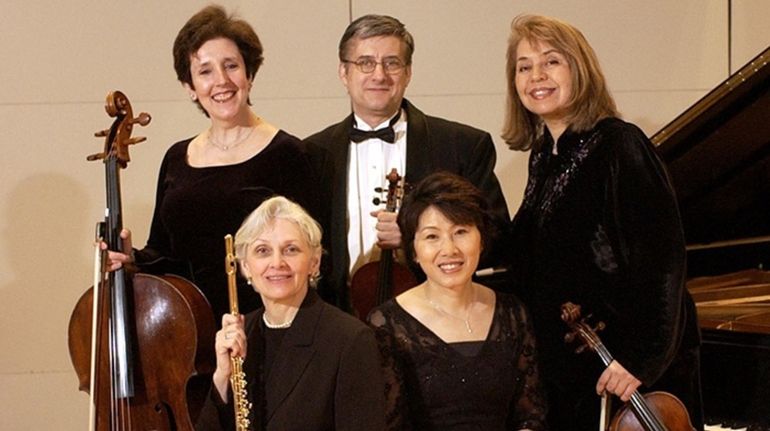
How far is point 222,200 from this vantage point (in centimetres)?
263

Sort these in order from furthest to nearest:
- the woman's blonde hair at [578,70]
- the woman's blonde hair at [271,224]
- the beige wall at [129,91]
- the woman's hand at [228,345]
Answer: the beige wall at [129,91] → the woman's blonde hair at [578,70] → the woman's blonde hair at [271,224] → the woman's hand at [228,345]

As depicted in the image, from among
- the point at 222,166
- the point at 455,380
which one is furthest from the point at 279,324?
the point at 222,166

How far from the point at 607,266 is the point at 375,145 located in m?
0.79

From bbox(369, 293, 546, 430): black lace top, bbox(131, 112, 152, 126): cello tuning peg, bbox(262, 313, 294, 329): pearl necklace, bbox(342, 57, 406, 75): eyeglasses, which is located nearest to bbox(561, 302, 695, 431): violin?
bbox(369, 293, 546, 430): black lace top

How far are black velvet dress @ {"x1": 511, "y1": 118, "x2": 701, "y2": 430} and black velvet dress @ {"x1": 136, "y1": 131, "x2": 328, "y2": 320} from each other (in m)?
0.57

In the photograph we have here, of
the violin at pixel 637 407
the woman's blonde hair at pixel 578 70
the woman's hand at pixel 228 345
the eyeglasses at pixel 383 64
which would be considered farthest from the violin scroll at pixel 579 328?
the eyeglasses at pixel 383 64

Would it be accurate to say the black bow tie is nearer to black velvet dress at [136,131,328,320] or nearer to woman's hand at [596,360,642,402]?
black velvet dress at [136,131,328,320]

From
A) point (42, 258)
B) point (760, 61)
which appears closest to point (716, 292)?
point (760, 61)

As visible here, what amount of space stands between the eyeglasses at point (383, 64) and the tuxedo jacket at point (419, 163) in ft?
0.53

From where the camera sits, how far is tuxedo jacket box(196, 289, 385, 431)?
211 cm

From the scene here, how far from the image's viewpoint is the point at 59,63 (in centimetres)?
395

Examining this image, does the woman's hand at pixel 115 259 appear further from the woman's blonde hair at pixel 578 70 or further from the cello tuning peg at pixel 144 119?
the woman's blonde hair at pixel 578 70

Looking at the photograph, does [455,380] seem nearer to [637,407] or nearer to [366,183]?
[637,407]

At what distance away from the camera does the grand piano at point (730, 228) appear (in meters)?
2.53
